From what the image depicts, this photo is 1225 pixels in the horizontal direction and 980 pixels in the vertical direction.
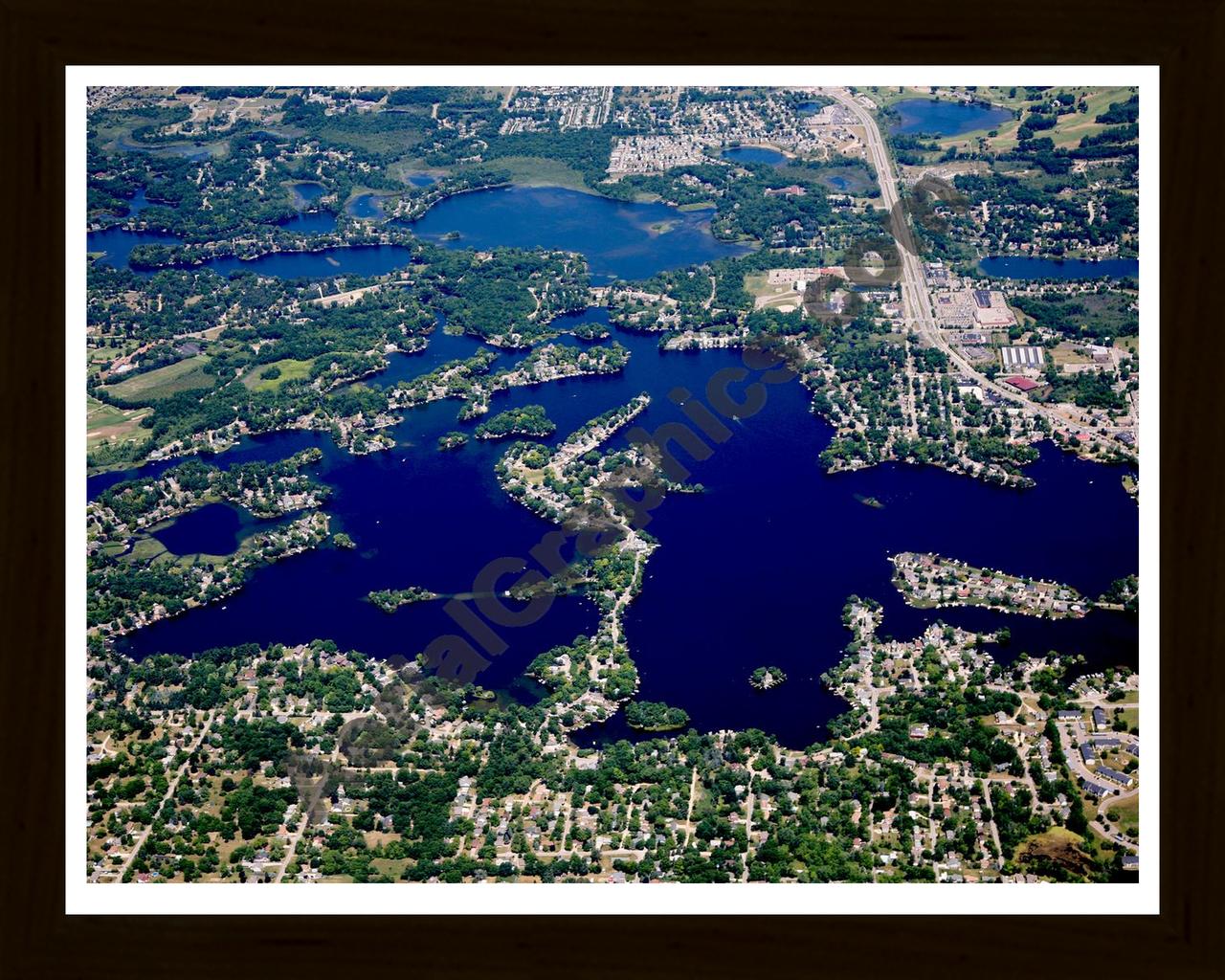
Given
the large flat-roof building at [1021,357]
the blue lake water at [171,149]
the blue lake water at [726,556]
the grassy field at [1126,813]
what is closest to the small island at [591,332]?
the blue lake water at [726,556]

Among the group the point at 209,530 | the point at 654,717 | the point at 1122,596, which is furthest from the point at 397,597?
the point at 1122,596

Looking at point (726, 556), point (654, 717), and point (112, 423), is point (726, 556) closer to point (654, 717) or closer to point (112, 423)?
point (654, 717)

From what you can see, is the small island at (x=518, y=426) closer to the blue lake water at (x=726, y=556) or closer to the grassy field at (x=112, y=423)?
the blue lake water at (x=726, y=556)

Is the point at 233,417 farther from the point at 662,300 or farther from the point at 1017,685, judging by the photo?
the point at 1017,685

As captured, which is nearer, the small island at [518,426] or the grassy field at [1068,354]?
the small island at [518,426]

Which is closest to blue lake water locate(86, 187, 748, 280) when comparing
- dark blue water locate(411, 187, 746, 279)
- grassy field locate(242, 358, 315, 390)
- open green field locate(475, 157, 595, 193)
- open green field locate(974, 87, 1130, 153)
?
dark blue water locate(411, 187, 746, 279)
